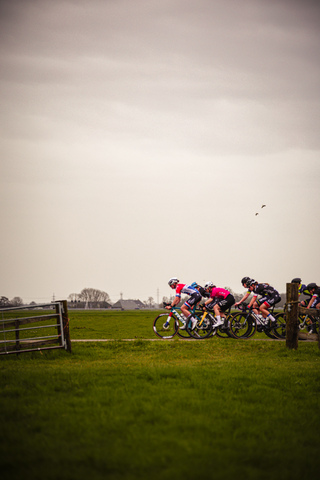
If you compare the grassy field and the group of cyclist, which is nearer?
the grassy field

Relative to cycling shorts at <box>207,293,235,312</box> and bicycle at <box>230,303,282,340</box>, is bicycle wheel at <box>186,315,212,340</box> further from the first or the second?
bicycle at <box>230,303,282,340</box>

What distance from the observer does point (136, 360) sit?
10992 millimetres

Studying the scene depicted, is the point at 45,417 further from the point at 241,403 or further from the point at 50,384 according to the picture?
the point at 241,403

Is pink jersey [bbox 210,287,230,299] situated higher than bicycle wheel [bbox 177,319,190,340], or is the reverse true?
pink jersey [bbox 210,287,230,299]

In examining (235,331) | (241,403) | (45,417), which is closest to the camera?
(45,417)

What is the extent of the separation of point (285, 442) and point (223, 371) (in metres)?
3.75

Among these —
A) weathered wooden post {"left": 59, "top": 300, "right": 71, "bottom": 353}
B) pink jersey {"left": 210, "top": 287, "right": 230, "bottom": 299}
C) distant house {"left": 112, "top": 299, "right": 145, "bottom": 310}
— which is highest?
pink jersey {"left": 210, "top": 287, "right": 230, "bottom": 299}

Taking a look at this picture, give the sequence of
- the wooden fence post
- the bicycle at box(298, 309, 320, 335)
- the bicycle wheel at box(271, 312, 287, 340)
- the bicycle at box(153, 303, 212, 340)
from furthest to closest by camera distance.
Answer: the bicycle at box(298, 309, 320, 335) < the bicycle wheel at box(271, 312, 287, 340) < the bicycle at box(153, 303, 212, 340) < the wooden fence post

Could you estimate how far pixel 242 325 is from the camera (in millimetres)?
17438

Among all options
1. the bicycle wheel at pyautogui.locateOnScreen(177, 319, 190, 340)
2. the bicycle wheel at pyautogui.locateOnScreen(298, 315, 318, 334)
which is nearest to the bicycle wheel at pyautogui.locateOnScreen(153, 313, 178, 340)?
the bicycle wheel at pyautogui.locateOnScreen(177, 319, 190, 340)

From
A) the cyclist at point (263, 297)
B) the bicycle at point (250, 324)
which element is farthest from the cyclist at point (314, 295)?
the bicycle at point (250, 324)

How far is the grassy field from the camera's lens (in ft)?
14.3

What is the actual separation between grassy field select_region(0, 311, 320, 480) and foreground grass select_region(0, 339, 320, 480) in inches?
0.5

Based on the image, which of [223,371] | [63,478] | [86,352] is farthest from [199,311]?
[63,478]
